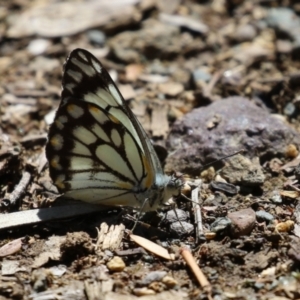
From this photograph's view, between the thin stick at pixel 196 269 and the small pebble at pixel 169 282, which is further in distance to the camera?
the small pebble at pixel 169 282

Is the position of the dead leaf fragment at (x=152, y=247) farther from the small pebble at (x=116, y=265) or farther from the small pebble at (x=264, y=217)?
the small pebble at (x=264, y=217)

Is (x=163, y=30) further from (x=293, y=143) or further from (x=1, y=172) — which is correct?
(x=1, y=172)

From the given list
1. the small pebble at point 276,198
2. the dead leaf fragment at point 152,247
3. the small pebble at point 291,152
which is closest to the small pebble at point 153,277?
the dead leaf fragment at point 152,247

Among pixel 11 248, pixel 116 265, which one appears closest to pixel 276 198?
pixel 116 265

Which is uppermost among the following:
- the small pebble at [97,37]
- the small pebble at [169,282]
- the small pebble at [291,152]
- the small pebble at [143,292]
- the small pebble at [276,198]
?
the small pebble at [97,37]

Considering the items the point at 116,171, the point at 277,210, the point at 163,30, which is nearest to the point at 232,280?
the point at 277,210

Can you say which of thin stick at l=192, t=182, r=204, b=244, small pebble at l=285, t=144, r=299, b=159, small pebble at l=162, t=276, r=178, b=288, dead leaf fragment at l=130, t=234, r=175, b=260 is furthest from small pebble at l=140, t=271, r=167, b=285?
small pebble at l=285, t=144, r=299, b=159

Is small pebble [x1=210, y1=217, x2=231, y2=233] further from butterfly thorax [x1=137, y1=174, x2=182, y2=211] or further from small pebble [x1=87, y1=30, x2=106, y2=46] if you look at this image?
small pebble [x1=87, y1=30, x2=106, y2=46]
